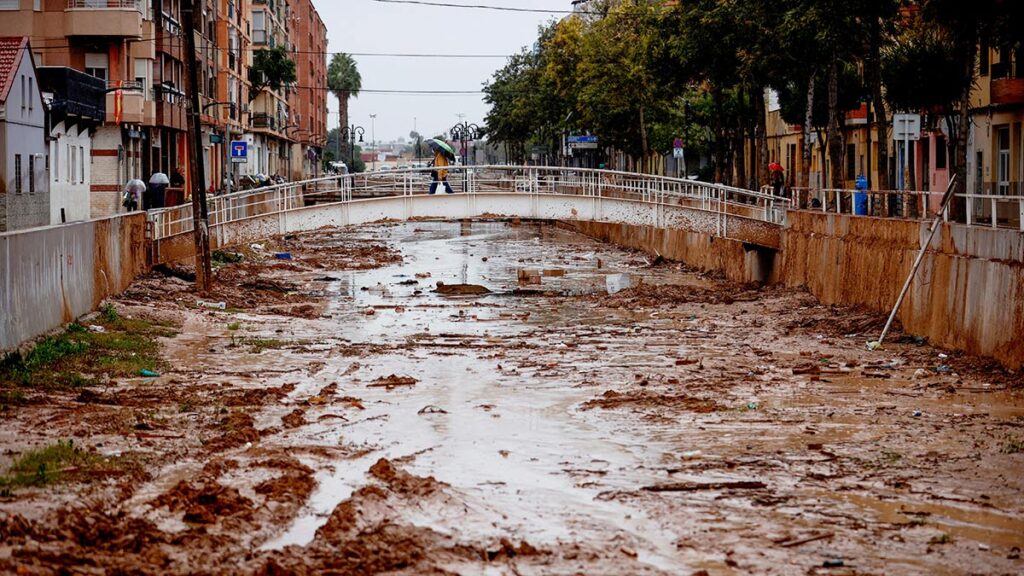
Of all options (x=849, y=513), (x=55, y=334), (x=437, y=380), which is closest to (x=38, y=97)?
(x=55, y=334)

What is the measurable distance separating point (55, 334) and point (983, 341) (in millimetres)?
13901

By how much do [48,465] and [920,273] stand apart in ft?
55.1

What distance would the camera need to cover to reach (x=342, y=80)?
183 metres

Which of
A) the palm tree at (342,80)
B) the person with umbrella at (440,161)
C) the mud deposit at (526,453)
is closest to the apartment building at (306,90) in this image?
the palm tree at (342,80)

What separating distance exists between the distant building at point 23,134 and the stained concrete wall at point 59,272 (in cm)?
→ 940

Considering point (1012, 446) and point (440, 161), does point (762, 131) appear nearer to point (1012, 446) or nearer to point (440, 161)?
point (440, 161)

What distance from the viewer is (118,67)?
2309 inches

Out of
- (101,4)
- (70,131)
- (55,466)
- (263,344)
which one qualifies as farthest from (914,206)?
(101,4)

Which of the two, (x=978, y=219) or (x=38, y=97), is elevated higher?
(x=38, y=97)

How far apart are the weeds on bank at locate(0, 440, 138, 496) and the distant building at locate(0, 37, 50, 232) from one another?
85.4 ft

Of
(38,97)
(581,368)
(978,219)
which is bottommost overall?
(581,368)

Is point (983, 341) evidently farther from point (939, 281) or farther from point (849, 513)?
point (849, 513)

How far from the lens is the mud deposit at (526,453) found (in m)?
11.8

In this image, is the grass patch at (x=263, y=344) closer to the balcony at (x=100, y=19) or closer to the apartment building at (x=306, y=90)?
the balcony at (x=100, y=19)
